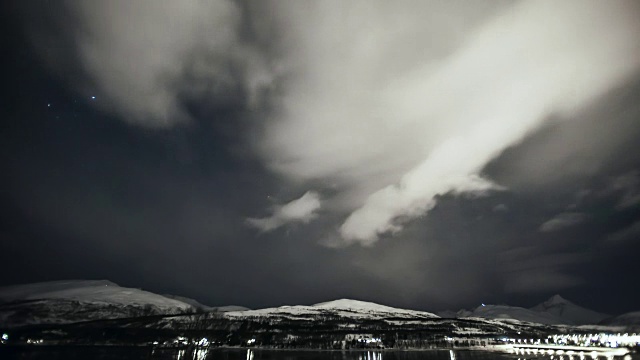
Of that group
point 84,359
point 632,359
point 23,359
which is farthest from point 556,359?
point 23,359

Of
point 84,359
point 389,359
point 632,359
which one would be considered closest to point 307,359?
point 389,359

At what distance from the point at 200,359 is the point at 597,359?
199 m

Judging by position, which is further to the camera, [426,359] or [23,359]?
[426,359]

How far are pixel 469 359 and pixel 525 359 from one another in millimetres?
28238

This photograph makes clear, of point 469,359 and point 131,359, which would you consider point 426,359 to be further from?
point 131,359

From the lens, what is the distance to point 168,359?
178 m

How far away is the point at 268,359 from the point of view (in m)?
181

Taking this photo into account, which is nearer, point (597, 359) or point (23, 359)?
point (23, 359)

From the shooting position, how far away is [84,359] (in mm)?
176375

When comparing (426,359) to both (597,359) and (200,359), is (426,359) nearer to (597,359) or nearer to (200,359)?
(597,359)

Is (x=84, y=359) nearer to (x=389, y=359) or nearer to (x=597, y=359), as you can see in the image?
(x=389, y=359)

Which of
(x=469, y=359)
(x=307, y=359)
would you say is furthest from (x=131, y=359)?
(x=469, y=359)

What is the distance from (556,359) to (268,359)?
144 metres

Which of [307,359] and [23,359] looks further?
[307,359]
